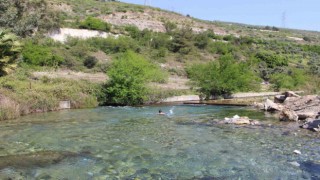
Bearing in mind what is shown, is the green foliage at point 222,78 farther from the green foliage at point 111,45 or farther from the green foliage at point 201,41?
the green foliage at point 201,41

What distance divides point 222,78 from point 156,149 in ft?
113

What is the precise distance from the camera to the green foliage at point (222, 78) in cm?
5131

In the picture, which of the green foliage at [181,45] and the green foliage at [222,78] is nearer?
the green foliage at [222,78]

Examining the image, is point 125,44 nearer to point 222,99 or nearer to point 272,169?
point 222,99

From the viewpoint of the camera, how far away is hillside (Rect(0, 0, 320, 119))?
39662 millimetres

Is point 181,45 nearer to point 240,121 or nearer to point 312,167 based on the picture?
point 240,121

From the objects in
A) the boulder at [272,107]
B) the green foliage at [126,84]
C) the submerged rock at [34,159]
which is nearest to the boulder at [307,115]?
the boulder at [272,107]

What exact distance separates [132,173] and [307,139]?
38.7 ft

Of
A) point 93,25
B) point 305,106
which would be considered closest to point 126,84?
point 305,106

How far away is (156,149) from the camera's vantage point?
18.9 m

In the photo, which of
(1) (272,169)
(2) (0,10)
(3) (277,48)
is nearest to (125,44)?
(2) (0,10)

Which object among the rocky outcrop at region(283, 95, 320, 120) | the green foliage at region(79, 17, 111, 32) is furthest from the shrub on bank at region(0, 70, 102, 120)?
the green foliage at region(79, 17, 111, 32)

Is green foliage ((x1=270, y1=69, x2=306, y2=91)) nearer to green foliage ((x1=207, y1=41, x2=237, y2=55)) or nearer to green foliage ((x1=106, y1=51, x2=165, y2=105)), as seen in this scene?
green foliage ((x1=106, y1=51, x2=165, y2=105))

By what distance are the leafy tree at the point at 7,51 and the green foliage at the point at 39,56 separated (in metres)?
30.7
